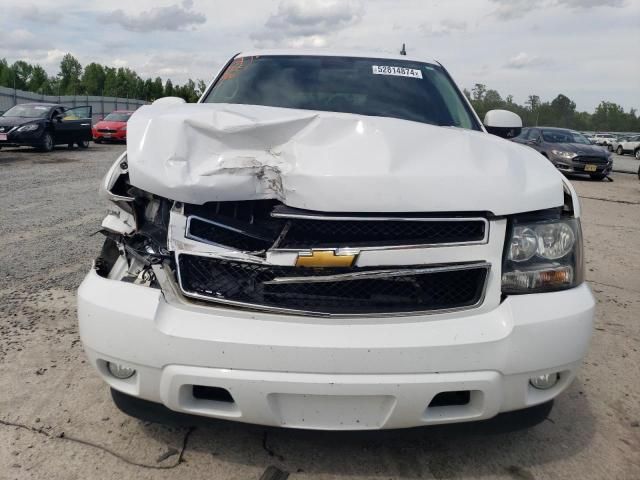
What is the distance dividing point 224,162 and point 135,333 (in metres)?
0.67

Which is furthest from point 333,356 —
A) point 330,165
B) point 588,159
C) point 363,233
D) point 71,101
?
point 71,101

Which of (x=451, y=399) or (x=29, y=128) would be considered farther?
(x=29, y=128)

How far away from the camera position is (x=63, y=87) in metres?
89.6

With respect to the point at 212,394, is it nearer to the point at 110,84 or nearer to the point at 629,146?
the point at 629,146

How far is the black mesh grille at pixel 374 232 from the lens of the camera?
79.5 inches

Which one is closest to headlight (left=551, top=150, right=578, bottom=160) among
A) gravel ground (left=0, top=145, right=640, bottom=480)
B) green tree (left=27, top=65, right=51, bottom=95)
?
gravel ground (left=0, top=145, right=640, bottom=480)

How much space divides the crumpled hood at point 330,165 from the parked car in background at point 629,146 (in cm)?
3420

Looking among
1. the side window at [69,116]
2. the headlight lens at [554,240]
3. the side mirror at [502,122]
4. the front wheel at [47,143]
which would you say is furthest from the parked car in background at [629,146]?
the headlight lens at [554,240]

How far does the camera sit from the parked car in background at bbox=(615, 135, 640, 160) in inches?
1286

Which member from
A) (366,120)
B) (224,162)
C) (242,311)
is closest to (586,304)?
(366,120)

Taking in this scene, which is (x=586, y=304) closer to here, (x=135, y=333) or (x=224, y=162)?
(x=224, y=162)

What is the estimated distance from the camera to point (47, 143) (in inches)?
673

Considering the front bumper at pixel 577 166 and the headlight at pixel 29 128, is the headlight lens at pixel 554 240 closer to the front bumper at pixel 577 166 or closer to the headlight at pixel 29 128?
the front bumper at pixel 577 166

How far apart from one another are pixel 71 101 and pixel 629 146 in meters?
41.0
